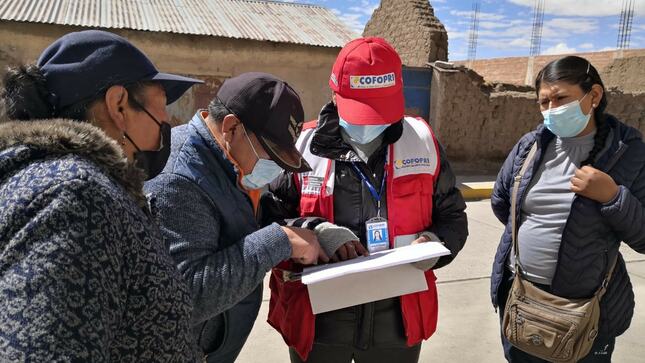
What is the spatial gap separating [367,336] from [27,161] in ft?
4.47

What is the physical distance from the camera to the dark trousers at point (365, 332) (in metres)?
1.83

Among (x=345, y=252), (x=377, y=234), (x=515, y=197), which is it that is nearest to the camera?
(x=345, y=252)

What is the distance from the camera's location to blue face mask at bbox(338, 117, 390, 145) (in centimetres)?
188

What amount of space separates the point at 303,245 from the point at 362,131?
2.05 feet

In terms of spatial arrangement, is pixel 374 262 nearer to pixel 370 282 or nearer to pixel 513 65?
pixel 370 282

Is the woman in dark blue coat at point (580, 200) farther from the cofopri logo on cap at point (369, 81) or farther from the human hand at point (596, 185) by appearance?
the cofopri logo on cap at point (369, 81)

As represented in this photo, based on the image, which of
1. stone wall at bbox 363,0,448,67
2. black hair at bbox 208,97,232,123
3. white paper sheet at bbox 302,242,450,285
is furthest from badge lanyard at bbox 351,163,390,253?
stone wall at bbox 363,0,448,67

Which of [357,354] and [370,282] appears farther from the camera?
[357,354]

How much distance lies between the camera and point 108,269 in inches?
30.7

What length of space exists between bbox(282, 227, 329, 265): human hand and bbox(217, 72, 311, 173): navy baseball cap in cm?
20

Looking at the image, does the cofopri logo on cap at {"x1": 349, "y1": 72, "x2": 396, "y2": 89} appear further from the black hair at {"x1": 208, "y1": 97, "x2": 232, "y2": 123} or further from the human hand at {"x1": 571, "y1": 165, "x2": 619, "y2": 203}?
the human hand at {"x1": 571, "y1": 165, "x2": 619, "y2": 203}

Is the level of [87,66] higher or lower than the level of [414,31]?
higher

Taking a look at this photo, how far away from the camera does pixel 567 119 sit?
82.4 inches

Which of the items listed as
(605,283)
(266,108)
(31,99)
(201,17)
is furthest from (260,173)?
(201,17)
